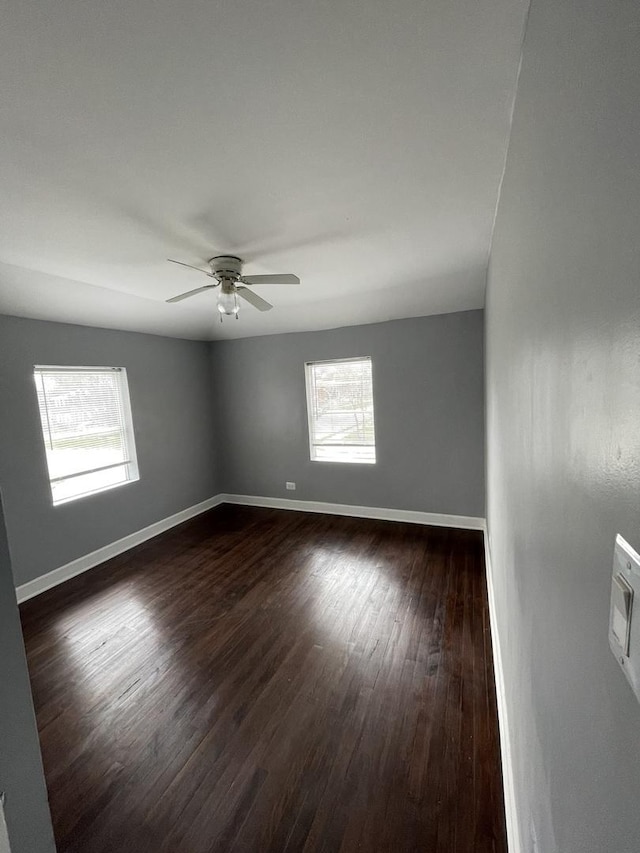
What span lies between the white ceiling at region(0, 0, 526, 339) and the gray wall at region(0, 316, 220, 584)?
84 centimetres

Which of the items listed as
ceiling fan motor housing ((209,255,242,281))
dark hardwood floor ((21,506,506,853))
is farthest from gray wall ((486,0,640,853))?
ceiling fan motor housing ((209,255,242,281))

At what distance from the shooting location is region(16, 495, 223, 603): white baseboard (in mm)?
3086

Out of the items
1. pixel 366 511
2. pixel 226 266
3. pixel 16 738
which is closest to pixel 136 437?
pixel 226 266

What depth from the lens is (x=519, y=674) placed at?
1.25 m

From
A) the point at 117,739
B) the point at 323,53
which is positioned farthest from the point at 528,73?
the point at 117,739

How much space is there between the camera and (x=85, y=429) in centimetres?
362

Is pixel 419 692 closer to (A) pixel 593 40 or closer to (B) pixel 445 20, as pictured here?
(A) pixel 593 40

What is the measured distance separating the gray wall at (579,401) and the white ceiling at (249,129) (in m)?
0.30

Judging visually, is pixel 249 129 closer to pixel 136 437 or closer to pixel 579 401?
pixel 579 401

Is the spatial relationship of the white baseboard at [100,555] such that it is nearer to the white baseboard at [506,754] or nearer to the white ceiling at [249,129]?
the white ceiling at [249,129]

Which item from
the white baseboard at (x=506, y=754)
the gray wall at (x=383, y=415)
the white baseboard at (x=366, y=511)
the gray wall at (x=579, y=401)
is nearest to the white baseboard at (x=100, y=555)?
the white baseboard at (x=366, y=511)

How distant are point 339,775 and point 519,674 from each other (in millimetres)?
928

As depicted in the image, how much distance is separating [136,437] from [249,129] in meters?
3.57

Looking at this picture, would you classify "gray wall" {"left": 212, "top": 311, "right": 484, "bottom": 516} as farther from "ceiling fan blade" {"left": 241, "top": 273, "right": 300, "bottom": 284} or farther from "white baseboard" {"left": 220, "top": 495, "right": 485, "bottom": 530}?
"ceiling fan blade" {"left": 241, "top": 273, "right": 300, "bottom": 284}
